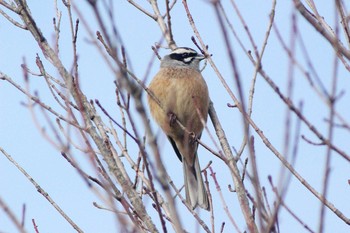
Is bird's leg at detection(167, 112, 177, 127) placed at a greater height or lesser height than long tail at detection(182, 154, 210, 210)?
greater

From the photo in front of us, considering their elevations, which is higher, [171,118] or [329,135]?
[171,118]

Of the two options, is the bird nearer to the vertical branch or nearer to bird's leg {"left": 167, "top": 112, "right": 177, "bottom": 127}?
bird's leg {"left": 167, "top": 112, "right": 177, "bottom": 127}

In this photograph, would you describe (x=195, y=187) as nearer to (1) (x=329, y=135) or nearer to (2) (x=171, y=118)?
(2) (x=171, y=118)

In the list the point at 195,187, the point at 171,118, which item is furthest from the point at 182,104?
the point at 195,187

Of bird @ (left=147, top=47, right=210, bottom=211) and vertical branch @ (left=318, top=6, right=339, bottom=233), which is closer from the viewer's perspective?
vertical branch @ (left=318, top=6, right=339, bottom=233)

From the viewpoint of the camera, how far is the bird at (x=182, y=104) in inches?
219

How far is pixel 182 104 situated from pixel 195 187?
80cm

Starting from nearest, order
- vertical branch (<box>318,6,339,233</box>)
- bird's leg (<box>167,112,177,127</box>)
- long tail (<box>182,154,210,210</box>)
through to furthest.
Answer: vertical branch (<box>318,6,339,233</box>) → long tail (<box>182,154,210,210</box>) → bird's leg (<box>167,112,177,127</box>)

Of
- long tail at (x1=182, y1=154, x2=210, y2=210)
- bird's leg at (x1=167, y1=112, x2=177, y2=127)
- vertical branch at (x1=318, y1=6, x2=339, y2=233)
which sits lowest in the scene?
vertical branch at (x1=318, y1=6, x2=339, y2=233)

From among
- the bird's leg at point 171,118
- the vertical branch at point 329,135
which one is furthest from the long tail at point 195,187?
the vertical branch at point 329,135

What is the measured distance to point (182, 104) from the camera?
5676mm

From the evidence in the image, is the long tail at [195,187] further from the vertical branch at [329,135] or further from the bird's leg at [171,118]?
the vertical branch at [329,135]

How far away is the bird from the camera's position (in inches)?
219

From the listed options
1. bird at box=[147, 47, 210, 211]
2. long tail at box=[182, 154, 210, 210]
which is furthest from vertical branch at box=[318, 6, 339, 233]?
bird at box=[147, 47, 210, 211]
